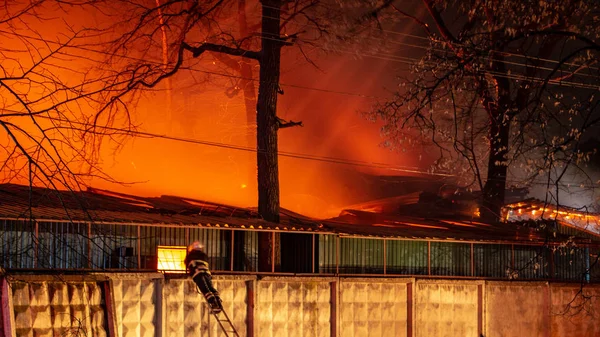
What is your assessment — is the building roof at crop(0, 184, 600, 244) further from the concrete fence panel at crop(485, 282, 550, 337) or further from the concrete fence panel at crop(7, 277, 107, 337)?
the concrete fence panel at crop(485, 282, 550, 337)

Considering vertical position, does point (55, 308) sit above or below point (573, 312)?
above

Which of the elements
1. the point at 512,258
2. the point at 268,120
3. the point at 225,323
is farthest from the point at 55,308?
the point at 512,258

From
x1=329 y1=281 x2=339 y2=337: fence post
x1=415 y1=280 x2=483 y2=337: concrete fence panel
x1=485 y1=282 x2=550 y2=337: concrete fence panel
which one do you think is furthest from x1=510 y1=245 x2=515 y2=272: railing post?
x1=329 y1=281 x2=339 y2=337: fence post

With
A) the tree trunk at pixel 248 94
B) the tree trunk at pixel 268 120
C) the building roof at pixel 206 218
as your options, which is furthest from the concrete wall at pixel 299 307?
the tree trunk at pixel 248 94

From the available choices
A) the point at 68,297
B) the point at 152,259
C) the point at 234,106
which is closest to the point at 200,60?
the point at 234,106

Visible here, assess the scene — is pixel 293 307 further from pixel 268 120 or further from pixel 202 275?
pixel 268 120

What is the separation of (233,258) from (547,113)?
33.5 feet

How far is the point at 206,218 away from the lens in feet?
Answer: 64.7

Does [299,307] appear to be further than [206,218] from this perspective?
No

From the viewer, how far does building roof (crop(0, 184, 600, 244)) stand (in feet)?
54.3

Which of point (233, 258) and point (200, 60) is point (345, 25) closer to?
point (200, 60)

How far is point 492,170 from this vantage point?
31.2 metres

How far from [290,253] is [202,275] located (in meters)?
5.45

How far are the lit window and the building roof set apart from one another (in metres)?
0.82
